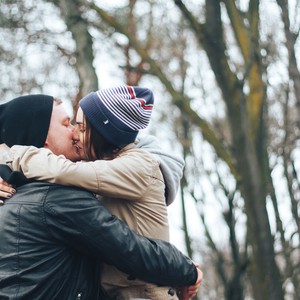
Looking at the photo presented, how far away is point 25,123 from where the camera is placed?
12.2ft

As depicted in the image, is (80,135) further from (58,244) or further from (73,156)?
(58,244)

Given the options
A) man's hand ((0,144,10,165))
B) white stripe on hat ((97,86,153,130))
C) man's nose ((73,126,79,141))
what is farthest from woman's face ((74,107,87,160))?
man's hand ((0,144,10,165))

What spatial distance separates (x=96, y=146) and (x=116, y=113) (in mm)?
194

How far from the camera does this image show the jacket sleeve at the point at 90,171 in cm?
340

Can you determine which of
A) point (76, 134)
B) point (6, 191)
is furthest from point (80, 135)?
point (6, 191)

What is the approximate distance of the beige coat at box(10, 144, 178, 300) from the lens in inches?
135

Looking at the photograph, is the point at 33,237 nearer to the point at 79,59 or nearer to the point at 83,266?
the point at 83,266

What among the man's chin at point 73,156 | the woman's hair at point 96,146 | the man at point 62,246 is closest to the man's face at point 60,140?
the man's chin at point 73,156

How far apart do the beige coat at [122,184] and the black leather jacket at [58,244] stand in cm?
6

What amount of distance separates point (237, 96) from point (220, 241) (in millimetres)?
13714

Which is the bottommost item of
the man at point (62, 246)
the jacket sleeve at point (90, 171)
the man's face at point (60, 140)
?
the man at point (62, 246)

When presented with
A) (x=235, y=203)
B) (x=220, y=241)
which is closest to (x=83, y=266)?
(x=235, y=203)

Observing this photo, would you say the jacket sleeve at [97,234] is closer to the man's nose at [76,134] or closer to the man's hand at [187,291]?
A: the man's hand at [187,291]

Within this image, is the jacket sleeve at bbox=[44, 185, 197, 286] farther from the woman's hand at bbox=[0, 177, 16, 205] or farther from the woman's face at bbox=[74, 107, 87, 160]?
the woman's face at bbox=[74, 107, 87, 160]
